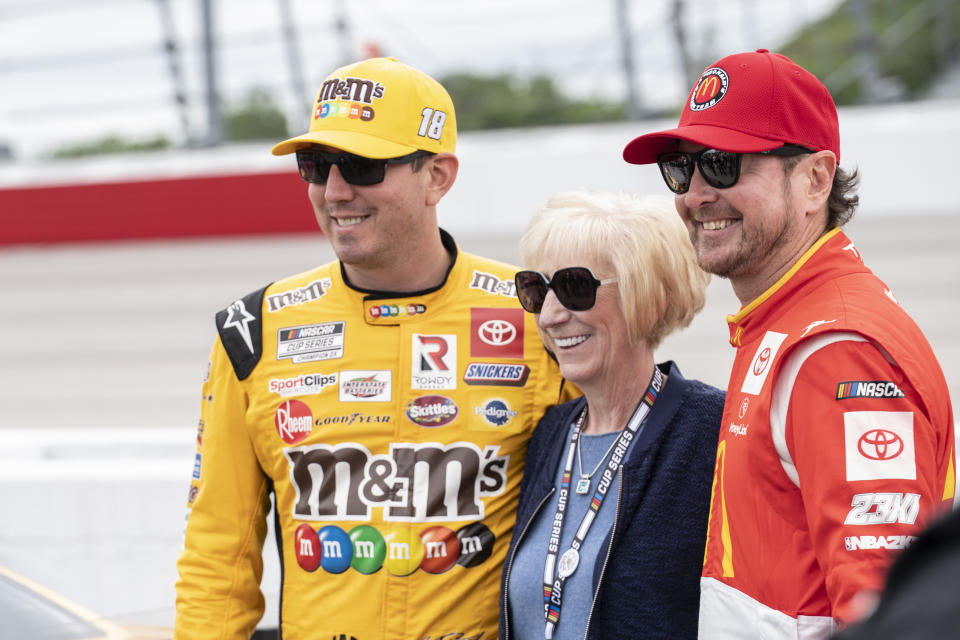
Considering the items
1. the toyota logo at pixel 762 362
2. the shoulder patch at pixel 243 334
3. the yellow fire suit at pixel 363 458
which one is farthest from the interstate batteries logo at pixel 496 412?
the toyota logo at pixel 762 362

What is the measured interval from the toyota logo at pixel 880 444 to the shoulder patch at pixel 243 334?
4.66 feet

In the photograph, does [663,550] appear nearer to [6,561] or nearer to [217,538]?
[217,538]

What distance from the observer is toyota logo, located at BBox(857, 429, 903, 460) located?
139 centimetres

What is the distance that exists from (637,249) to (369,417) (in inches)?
28.7

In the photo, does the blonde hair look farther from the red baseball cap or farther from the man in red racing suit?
the red baseball cap

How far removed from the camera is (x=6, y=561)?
2.20 metres

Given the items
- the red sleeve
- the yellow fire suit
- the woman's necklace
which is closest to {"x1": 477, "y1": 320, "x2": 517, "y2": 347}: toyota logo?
the yellow fire suit

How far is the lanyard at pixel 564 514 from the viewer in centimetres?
202

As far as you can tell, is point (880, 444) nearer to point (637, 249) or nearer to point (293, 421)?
point (637, 249)

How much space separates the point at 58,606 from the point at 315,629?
0.56 meters

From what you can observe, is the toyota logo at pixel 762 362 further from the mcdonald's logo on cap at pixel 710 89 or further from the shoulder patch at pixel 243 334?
the shoulder patch at pixel 243 334

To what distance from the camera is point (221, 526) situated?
7.55ft

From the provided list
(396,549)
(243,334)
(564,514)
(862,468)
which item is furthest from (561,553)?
(243,334)

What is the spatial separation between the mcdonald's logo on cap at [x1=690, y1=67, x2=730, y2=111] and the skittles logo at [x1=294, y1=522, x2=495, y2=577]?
3.48 ft
